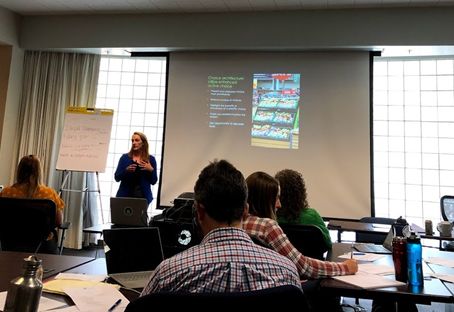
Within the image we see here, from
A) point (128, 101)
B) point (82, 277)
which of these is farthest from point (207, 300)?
point (128, 101)

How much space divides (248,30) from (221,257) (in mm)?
4170

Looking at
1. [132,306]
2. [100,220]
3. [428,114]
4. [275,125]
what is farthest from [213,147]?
[132,306]

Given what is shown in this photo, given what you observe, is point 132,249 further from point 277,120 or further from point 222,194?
point 277,120

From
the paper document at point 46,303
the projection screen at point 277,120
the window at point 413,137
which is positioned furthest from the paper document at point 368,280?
the window at point 413,137

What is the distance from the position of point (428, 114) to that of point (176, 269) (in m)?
4.66

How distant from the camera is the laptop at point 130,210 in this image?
275cm

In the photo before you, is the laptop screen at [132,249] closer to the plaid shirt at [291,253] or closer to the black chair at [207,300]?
the plaid shirt at [291,253]

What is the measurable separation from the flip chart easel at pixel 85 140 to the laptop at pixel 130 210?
2.12 meters

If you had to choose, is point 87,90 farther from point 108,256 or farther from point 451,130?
point 451,130

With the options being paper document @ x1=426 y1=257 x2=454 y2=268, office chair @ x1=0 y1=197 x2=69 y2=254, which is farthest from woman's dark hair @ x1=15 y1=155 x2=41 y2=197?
paper document @ x1=426 y1=257 x2=454 y2=268

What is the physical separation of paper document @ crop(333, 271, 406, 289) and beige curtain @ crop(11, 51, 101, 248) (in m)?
4.32

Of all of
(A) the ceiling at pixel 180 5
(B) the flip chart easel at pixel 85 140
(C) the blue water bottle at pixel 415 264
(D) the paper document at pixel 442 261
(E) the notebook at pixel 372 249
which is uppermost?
(A) the ceiling at pixel 180 5

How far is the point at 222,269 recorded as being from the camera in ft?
2.99

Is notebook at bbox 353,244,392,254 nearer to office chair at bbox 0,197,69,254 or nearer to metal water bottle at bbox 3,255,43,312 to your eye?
metal water bottle at bbox 3,255,43,312
